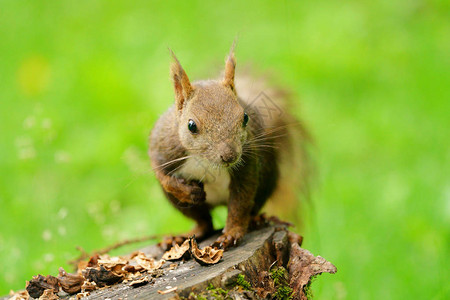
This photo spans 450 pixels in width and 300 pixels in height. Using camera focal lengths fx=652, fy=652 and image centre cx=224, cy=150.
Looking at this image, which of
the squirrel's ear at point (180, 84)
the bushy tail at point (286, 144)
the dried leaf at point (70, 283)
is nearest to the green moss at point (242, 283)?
the dried leaf at point (70, 283)

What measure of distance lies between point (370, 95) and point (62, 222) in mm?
3126

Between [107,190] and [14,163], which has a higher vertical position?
[14,163]

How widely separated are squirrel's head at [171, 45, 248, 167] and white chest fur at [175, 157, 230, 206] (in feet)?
0.29

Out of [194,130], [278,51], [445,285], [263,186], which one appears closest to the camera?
[194,130]

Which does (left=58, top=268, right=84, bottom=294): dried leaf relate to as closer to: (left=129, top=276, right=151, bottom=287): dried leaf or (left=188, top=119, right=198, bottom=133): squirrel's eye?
(left=129, top=276, right=151, bottom=287): dried leaf

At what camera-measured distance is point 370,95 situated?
19.7 feet

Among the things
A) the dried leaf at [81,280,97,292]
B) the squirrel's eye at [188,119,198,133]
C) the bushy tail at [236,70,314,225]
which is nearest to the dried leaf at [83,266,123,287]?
the dried leaf at [81,280,97,292]

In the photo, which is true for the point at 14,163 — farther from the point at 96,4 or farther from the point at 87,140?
the point at 96,4

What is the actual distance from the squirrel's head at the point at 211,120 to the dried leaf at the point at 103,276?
592 mm

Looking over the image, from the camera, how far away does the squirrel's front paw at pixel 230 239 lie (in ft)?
8.47

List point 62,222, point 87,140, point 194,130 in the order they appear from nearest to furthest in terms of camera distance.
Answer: point 194,130 < point 62,222 < point 87,140

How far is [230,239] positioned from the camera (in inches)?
103

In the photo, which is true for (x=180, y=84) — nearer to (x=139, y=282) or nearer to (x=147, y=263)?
(x=147, y=263)

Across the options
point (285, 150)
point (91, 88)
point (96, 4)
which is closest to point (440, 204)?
point (285, 150)
